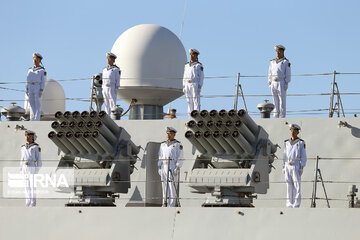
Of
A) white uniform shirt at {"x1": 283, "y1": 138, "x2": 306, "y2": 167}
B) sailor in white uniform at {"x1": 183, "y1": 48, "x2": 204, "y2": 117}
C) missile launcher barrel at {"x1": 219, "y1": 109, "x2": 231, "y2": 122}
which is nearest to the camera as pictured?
white uniform shirt at {"x1": 283, "y1": 138, "x2": 306, "y2": 167}

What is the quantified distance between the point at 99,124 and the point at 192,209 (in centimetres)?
226

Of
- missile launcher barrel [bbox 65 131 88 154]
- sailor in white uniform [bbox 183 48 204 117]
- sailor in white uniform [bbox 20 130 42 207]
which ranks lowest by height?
sailor in white uniform [bbox 20 130 42 207]

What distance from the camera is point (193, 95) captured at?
658 inches

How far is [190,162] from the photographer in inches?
617

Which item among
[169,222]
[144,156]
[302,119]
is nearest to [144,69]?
[144,156]

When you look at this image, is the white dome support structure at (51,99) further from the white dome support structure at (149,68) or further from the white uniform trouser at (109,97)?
the white uniform trouser at (109,97)

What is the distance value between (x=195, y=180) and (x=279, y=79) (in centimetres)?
330

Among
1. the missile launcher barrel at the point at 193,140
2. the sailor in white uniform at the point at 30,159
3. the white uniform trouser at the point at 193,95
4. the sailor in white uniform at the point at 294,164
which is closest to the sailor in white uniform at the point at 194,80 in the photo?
the white uniform trouser at the point at 193,95

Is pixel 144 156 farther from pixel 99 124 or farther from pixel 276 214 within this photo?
pixel 276 214

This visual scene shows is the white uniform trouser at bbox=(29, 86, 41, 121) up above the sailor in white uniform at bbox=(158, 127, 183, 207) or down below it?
above

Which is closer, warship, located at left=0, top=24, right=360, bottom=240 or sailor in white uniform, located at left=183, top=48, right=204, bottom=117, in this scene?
warship, located at left=0, top=24, right=360, bottom=240

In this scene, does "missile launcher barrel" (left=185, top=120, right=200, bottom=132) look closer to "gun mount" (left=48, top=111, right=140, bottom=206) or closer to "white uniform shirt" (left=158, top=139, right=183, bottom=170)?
"white uniform shirt" (left=158, top=139, right=183, bottom=170)

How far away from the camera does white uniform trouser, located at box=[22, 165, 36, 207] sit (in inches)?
581

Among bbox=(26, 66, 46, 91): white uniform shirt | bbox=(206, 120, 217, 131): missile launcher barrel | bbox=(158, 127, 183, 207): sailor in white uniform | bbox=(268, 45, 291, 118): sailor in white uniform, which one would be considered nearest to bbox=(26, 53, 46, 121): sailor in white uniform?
bbox=(26, 66, 46, 91): white uniform shirt
